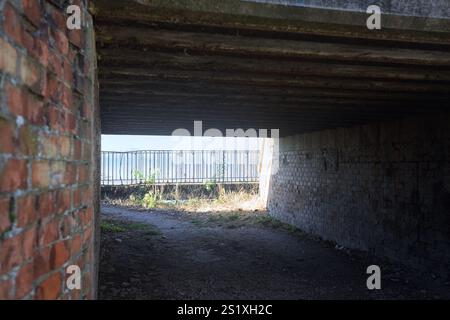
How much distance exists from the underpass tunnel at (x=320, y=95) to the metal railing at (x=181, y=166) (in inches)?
301

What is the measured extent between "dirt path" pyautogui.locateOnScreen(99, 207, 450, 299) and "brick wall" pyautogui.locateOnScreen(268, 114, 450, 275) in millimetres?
435

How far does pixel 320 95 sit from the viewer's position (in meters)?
5.64

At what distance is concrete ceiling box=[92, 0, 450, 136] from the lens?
298 centimetres

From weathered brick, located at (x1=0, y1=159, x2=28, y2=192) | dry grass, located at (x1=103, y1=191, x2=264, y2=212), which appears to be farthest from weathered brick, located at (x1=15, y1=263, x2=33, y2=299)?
dry grass, located at (x1=103, y1=191, x2=264, y2=212)

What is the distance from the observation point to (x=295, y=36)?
345 centimetres

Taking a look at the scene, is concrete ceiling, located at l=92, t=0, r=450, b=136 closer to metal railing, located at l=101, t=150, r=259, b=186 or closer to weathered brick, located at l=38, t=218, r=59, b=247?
weathered brick, located at l=38, t=218, r=59, b=247

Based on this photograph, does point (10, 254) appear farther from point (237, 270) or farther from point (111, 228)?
point (111, 228)

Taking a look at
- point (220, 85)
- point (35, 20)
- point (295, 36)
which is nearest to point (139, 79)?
point (220, 85)

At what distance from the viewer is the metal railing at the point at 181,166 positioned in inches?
742

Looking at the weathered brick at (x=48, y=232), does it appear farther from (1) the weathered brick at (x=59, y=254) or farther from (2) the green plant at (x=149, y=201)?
(2) the green plant at (x=149, y=201)

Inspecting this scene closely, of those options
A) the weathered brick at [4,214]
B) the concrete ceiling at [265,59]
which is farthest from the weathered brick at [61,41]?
the weathered brick at [4,214]

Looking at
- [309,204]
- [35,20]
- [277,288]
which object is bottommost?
[277,288]
